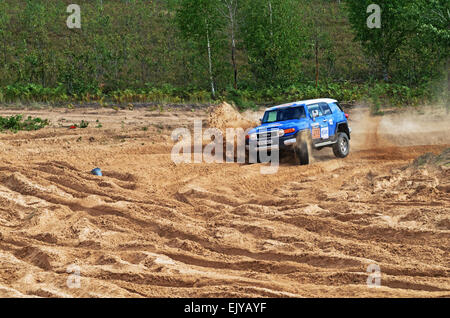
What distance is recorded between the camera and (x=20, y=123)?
2247 centimetres

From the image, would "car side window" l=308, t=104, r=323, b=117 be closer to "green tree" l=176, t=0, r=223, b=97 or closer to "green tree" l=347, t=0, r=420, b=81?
"green tree" l=176, t=0, r=223, b=97

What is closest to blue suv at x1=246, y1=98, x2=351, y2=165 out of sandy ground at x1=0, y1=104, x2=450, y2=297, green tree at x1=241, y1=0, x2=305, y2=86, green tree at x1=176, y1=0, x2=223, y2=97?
sandy ground at x1=0, y1=104, x2=450, y2=297

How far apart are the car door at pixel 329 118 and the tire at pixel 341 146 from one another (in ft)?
1.11

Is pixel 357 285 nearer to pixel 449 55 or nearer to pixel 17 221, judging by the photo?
pixel 17 221

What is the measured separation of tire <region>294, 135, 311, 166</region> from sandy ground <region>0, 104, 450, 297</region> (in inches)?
12.5

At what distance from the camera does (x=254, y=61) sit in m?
34.4

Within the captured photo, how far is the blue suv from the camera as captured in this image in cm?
1541

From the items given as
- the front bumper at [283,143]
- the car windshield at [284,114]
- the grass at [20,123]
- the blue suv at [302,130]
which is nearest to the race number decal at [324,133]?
the blue suv at [302,130]

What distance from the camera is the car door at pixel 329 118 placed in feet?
54.3

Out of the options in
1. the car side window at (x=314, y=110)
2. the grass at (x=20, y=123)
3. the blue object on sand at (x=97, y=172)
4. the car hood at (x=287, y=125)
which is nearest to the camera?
the blue object on sand at (x=97, y=172)

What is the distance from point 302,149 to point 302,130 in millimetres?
520

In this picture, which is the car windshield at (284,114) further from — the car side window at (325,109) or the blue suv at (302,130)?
the car side window at (325,109)

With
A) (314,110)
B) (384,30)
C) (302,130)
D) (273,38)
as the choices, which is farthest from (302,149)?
(384,30)
